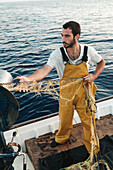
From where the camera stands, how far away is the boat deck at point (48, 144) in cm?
311

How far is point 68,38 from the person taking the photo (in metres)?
2.64

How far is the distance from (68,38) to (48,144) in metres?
1.85

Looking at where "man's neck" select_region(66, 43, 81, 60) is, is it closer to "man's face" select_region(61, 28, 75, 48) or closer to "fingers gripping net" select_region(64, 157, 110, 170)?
"man's face" select_region(61, 28, 75, 48)

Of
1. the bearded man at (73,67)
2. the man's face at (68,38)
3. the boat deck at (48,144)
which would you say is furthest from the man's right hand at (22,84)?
the boat deck at (48,144)

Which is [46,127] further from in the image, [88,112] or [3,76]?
[3,76]

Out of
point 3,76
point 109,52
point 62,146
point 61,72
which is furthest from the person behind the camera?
point 109,52

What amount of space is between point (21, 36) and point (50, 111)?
1200 cm

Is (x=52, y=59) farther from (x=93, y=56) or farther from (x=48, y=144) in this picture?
(x=48, y=144)

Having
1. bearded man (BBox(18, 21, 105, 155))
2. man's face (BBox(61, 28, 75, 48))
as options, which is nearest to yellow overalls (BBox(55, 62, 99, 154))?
bearded man (BBox(18, 21, 105, 155))

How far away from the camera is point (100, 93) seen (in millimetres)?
6953

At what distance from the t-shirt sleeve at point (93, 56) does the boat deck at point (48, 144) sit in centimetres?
141

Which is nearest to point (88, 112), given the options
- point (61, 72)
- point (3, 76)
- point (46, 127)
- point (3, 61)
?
point (61, 72)

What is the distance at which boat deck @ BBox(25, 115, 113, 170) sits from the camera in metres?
3.11

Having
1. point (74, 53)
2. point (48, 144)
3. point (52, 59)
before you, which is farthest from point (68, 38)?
point (48, 144)
